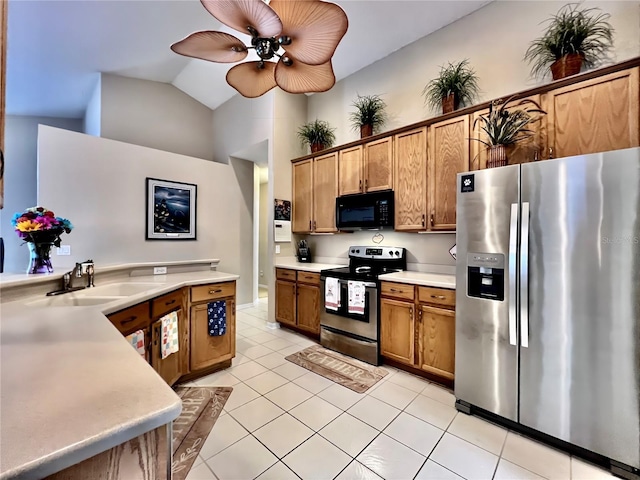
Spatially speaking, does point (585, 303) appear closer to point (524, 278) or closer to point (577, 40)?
point (524, 278)

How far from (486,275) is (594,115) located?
1405mm

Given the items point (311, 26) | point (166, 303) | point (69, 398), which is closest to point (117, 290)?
point (166, 303)

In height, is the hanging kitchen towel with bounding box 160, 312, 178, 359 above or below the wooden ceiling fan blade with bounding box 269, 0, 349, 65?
below

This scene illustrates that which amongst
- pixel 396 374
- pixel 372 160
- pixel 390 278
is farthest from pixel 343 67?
pixel 396 374

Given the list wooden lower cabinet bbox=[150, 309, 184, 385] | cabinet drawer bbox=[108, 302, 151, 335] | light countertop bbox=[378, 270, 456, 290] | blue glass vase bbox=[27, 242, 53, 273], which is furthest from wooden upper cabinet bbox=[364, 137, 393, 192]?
blue glass vase bbox=[27, 242, 53, 273]

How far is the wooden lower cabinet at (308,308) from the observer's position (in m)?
3.57

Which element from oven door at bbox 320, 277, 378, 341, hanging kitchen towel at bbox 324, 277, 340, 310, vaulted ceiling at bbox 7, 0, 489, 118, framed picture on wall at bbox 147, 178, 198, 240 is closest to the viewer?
vaulted ceiling at bbox 7, 0, 489, 118

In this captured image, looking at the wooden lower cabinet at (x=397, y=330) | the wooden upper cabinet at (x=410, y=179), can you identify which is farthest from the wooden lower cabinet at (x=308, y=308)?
the wooden upper cabinet at (x=410, y=179)

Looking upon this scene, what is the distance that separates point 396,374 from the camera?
275cm

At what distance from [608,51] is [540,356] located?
2.46 m

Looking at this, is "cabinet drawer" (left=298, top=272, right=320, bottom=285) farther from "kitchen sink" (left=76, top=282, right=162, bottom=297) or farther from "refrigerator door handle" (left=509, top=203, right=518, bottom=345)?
"refrigerator door handle" (left=509, top=203, right=518, bottom=345)

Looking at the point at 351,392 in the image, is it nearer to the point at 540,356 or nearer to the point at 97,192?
the point at 540,356

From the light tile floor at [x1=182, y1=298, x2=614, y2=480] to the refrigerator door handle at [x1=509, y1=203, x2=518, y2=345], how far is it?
0.71 metres

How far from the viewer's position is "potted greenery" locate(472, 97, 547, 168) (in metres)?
2.27
